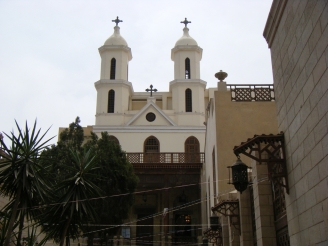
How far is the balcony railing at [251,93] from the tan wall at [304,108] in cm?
765

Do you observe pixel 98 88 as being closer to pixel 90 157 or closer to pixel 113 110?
pixel 113 110

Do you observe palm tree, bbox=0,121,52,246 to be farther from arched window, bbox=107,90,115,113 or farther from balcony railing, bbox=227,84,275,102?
arched window, bbox=107,90,115,113

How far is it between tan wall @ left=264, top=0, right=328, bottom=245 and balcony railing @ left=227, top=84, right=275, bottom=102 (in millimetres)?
7650

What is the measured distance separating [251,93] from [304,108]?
9.70 m

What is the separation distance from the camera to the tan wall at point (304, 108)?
6461 millimetres

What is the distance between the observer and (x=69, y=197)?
529 inches

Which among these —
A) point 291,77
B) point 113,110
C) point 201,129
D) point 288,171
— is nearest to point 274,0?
point 291,77

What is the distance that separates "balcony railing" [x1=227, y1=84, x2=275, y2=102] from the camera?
16578 millimetres

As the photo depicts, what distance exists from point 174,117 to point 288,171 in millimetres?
24336

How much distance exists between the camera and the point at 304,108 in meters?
7.27

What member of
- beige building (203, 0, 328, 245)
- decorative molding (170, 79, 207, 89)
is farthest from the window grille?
beige building (203, 0, 328, 245)

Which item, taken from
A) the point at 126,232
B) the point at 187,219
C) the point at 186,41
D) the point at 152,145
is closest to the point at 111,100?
the point at 152,145

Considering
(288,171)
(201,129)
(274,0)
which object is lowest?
(288,171)

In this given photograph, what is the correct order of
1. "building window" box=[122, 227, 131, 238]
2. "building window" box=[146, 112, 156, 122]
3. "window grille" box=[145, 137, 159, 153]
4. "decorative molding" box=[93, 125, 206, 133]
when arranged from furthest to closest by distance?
1. "building window" box=[146, 112, 156, 122]
2. "decorative molding" box=[93, 125, 206, 133]
3. "window grille" box=[145, 137, 159, 153]
4. "building window" box=[122, 227, 131, 238]
